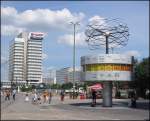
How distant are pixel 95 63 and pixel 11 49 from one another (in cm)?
7466

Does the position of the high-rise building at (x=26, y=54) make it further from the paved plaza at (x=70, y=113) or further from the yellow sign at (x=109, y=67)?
the paved plaza at (x=70, y=113)

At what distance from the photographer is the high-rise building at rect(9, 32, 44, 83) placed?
114500 millimetres

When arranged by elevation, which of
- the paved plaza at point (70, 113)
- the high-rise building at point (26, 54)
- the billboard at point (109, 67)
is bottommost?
the paved plaza at point (70, 113)

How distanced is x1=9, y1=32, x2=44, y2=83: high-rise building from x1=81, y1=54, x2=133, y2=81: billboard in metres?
66.9

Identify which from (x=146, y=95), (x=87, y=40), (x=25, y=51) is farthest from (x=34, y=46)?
(x=87, y=40)

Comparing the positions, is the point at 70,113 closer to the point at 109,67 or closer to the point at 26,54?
the point at 109,67

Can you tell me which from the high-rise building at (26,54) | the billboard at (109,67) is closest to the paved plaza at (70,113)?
the billboard at (109,67)

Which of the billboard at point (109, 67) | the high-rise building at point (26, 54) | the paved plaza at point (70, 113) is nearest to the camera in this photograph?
the paved plaza at point (70, 113)

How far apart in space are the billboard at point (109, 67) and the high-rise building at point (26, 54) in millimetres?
66868

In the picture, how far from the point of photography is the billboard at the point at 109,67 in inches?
1759

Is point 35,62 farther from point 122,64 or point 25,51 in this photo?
point 122,64

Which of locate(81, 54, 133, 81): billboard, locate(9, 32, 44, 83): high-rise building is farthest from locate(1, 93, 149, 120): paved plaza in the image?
locate(9, 32, 44, 83): high-rise building

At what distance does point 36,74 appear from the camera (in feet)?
498

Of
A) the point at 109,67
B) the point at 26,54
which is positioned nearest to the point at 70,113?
the point at 109,67
